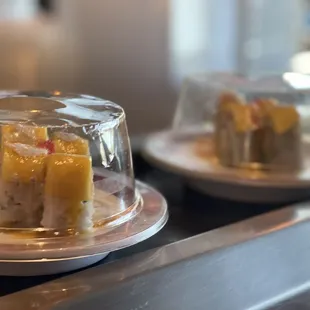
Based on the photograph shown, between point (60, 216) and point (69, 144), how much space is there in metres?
0.07

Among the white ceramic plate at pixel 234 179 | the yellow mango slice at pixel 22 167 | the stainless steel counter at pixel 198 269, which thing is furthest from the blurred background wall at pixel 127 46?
the yellow mango slice at pixel 22 167

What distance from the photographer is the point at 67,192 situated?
0.59 m

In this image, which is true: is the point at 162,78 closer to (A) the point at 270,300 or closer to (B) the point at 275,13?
(B) the point at 275,13

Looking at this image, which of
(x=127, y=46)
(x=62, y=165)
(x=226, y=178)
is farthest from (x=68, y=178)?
(x=127, y=46)

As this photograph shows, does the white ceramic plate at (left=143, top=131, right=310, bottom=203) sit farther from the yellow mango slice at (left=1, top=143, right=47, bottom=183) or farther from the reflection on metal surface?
the yellow mango slice at (left=1, top=143, right=47, bottom=183)

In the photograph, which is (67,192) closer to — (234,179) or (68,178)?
(68,178)

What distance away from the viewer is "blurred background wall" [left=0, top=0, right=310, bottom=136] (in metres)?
1.28

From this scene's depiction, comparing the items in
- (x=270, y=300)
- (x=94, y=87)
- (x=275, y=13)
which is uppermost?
(x=275, y=13)

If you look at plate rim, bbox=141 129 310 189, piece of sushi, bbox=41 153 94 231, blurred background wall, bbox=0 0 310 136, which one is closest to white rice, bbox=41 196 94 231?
piece of sushi, bbox=41 153 94 231

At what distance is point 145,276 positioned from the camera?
1.89 feet

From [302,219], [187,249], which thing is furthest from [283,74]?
[187,249]

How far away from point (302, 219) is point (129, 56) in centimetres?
78

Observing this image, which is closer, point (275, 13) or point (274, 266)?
point (274, 266)

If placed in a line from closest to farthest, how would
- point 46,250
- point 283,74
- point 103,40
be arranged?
point 46,250
point 283,74
point 103,40
